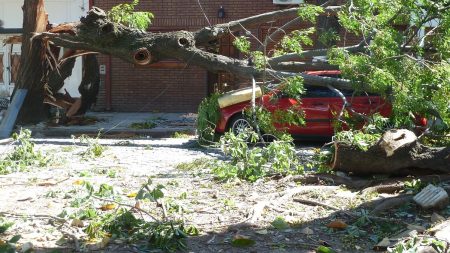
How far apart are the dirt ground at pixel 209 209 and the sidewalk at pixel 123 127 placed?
5.64m

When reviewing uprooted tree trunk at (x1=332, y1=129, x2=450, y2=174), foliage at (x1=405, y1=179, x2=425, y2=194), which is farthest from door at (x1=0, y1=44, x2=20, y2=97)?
foliage at (x1=405, y1=179, x2=425, y2=194)

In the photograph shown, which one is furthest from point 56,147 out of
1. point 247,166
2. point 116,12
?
point 247,166

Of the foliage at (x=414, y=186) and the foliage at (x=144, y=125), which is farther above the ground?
the foliage at (x=414, y=186)

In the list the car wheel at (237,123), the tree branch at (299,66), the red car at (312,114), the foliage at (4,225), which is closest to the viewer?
the foliage at (4,225)

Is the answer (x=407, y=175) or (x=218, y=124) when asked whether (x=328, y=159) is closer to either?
(x=407, y=175)

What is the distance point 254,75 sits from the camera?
12.8 m

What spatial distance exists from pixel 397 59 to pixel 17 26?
55.1 feet

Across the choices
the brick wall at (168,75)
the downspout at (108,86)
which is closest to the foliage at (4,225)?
the brick wall at (168,75)

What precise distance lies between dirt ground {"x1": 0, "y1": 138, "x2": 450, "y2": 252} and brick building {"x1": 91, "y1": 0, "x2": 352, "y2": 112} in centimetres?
1080

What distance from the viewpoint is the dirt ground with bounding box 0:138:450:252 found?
626 centimetres

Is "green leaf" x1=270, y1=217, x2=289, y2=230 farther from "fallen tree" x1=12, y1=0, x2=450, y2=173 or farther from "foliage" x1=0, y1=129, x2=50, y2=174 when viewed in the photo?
"foliage" x1=0, y1=129, x2=50, y2=174

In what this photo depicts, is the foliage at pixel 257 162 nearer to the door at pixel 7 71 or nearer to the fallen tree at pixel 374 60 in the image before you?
the fallen tree at pixel 374 60

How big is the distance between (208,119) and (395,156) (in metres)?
6.05

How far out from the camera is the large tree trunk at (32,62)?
1666 cm
